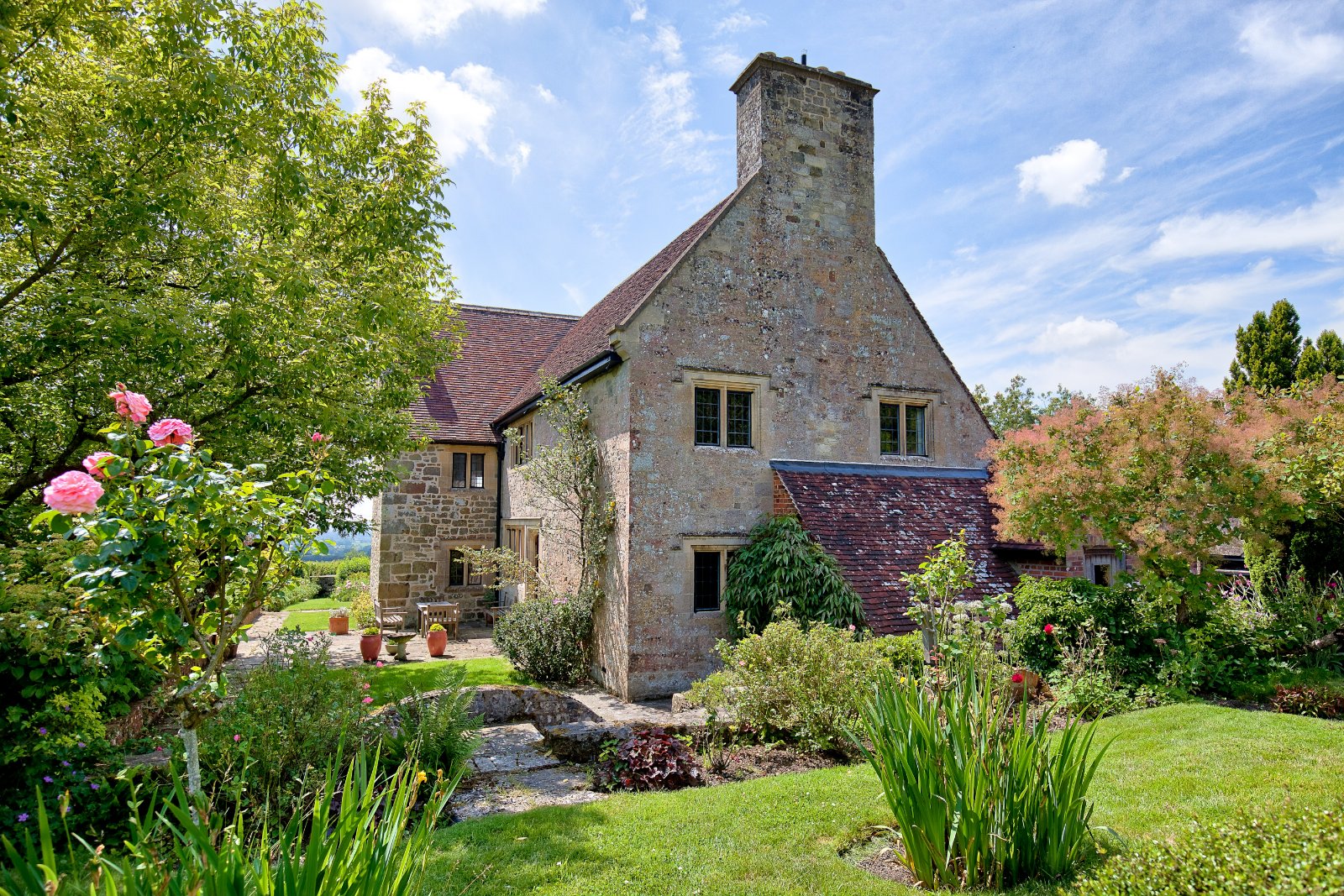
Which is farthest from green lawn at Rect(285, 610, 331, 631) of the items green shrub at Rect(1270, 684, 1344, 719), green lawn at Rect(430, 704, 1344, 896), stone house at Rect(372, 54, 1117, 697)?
green shrub at Rect(1270, 684, 1344, 719)

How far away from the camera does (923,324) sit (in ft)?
49.0

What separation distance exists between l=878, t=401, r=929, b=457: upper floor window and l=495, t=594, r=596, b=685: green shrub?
703 centimetres

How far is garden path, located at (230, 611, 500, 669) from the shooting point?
14672 mm

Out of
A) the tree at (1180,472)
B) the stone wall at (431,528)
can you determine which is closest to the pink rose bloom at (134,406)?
the tree at (1180,472)

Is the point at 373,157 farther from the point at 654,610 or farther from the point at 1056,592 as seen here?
the point at 1056,592

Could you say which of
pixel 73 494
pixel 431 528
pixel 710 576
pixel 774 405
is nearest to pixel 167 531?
pixel 73 494

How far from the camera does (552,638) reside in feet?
42.2

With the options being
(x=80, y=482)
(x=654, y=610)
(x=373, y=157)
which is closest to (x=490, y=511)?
(x=654, y=610)

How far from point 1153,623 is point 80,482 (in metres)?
12.2

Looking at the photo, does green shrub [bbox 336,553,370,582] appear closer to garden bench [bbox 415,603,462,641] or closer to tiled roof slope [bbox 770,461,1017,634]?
garden bench [bbox 415,603,462,641]

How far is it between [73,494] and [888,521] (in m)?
12.1

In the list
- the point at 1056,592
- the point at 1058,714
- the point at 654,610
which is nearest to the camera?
the point at 1058,714

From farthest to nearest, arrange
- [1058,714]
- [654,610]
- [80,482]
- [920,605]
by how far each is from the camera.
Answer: [654,610], [1058,714], [920,605], [80,482]

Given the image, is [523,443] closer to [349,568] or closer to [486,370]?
[486,370]
